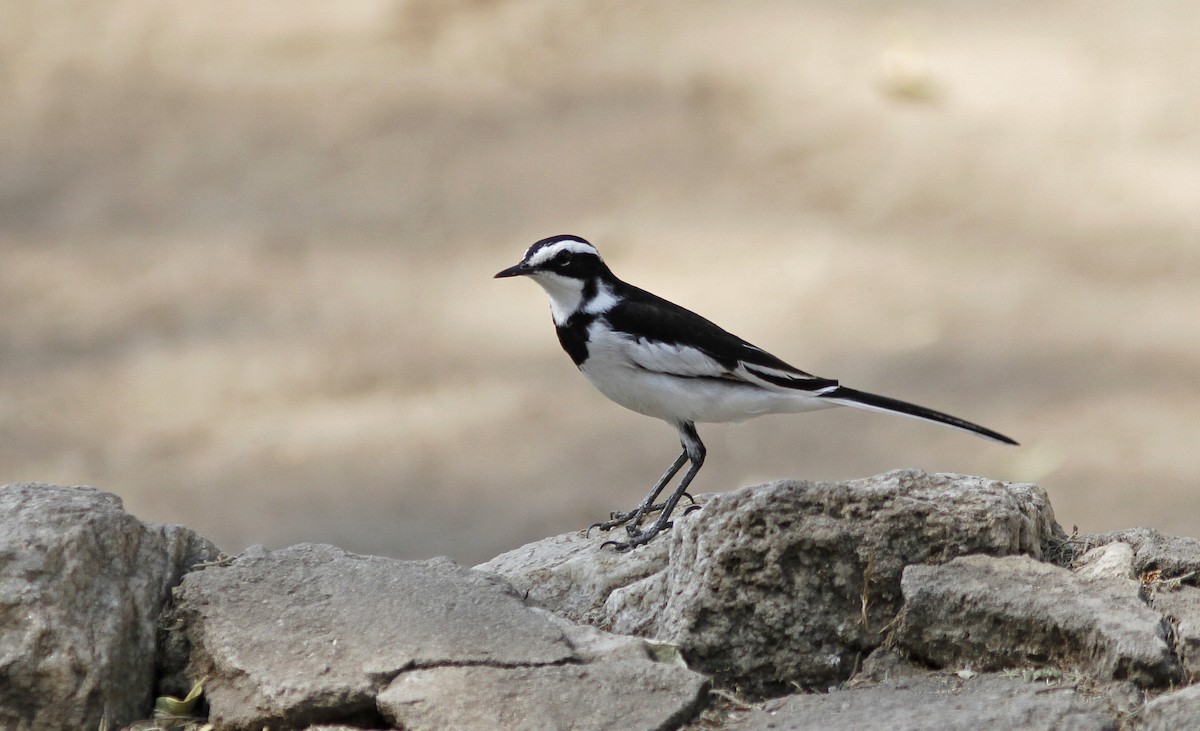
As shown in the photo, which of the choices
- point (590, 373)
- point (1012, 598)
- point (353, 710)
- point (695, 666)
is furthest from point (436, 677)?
point (590, 373)

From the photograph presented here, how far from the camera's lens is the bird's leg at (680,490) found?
4.40 meters

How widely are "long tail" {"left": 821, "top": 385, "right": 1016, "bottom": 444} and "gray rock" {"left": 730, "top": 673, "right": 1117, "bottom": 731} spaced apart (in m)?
1.54

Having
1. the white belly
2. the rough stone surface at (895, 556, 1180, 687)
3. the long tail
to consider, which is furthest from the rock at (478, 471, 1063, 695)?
the white belly

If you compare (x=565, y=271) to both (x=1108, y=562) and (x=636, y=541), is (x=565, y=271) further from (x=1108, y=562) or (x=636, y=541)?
(x=1108, y=562)

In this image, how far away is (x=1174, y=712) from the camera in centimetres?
261

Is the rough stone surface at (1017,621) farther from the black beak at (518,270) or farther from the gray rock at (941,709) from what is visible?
the black beak at (518,270)

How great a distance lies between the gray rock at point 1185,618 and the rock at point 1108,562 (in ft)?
0.37

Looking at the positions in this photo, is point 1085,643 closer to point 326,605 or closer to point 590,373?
point 326,605

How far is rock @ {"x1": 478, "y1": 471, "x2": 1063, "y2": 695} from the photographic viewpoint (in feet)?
10.8

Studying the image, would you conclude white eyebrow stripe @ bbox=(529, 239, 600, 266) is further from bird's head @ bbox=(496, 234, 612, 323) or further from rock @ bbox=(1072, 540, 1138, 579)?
rock @ bbox=(1072, 540, 1138, 579)

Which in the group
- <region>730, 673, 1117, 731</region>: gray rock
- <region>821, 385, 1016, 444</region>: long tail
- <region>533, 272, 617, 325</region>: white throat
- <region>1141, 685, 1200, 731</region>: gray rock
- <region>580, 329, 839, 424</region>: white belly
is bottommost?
<region>1141, 685, 1200, 731</region>: gray rock

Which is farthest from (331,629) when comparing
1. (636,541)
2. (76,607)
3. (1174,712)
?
(1174,712)

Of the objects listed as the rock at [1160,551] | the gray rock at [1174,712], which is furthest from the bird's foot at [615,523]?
the gray rock at [1174,712]

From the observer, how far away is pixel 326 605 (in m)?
3.36
